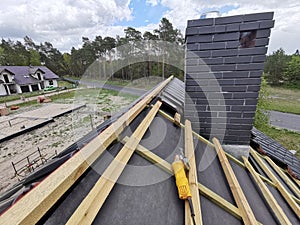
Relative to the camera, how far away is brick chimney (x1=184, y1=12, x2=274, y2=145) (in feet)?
5.94

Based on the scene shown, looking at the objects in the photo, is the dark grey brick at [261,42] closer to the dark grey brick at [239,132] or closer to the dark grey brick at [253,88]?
the dark grey brick at [253,88]

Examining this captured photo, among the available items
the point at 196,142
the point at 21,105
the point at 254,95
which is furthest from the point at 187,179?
the point at 21,105

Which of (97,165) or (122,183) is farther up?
(97,165)

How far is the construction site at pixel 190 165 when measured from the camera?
0.93 meters

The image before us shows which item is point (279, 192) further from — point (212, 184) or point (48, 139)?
point (48, 139)

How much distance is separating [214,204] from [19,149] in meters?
11.4

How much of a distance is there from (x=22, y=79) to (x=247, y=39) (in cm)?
3359

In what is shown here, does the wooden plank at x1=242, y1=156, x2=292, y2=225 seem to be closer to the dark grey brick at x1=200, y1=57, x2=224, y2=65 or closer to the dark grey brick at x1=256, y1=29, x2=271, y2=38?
the dark grey brick at x1=200, y1=57, x2=224, y2=65

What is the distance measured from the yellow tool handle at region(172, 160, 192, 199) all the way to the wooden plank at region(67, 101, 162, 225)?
43 centimetres

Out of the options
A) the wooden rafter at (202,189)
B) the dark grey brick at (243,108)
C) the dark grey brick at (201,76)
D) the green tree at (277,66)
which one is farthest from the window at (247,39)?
the green tree at (277,66)

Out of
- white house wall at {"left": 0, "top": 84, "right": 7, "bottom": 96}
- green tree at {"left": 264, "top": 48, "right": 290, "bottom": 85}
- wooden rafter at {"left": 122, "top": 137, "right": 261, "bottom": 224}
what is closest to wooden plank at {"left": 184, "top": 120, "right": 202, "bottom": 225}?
wooden rafter at {"left": 122, "top": 137, "right": 261, "bottom": 224}

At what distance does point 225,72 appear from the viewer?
1.99 m

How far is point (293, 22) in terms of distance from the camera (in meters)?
8.33

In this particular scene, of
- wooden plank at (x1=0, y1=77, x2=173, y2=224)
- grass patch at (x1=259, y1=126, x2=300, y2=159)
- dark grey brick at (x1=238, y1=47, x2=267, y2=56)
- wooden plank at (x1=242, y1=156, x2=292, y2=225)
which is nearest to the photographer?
wooden plank at (x1=0, y1=77, x2=173, y2=224)
